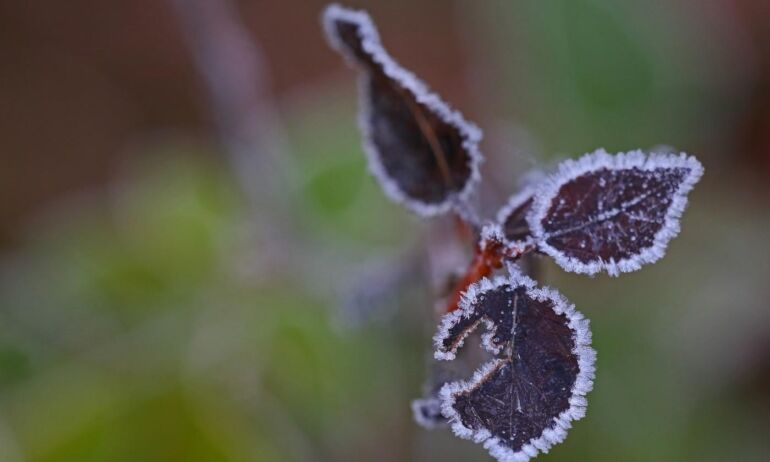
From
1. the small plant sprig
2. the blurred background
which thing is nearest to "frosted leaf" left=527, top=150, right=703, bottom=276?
the small plant sprig

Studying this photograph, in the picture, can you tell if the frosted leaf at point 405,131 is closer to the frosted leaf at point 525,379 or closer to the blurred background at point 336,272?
the frosted leaf at point 525,379

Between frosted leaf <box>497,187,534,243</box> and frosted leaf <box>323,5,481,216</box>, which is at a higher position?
frosted leaf <box>323,5,481,216</box>

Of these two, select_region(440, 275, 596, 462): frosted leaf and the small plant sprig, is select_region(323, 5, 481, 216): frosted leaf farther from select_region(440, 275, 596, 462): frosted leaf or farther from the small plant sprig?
select_region(440, 275, 596, 462): frosted leaf

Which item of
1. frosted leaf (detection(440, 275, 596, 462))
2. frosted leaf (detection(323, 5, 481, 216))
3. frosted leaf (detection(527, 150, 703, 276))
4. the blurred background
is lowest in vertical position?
frosted leaf (detection(440, 275, 596, 462))

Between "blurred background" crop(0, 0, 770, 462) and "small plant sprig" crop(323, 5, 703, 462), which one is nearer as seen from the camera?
"small plant sprig" crop(323, 5, 703, 462)

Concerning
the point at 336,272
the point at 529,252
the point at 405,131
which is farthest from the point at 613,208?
the point at 336,272

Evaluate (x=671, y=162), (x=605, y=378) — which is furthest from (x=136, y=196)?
(x=671, y=162)

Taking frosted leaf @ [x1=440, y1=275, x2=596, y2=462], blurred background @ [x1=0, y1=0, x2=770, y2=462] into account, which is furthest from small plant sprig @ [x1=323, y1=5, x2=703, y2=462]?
blurred background @ [x1=0, y1=0, x2=770, y2=462]
